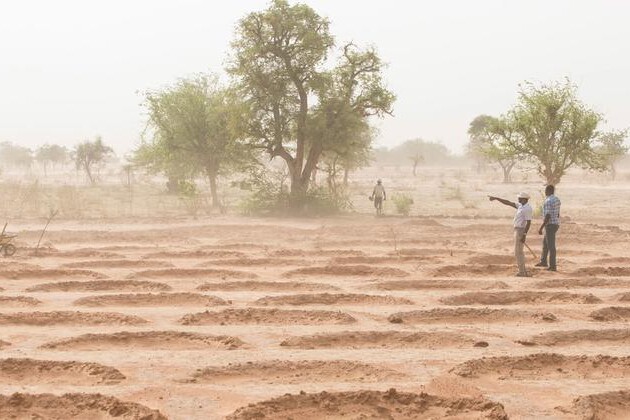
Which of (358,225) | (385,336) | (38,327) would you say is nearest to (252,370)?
(385,336)

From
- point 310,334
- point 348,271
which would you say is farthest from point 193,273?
point 310,334

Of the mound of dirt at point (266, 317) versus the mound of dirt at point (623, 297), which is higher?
the mound of dirt at point (623, 297)

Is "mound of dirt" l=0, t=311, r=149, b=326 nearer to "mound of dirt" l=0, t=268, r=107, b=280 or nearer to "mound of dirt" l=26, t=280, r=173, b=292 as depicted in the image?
"mound of dirt" l=26, t=280, r=173, b=292

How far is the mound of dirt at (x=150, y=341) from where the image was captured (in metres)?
7.00

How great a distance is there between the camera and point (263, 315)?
835cm

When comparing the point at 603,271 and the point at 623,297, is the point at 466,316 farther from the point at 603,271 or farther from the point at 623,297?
the point at 603,271

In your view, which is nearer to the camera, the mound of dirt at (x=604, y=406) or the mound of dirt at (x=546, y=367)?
the mound of dirt at (x=604, y=406)

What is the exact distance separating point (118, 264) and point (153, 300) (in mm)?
3302

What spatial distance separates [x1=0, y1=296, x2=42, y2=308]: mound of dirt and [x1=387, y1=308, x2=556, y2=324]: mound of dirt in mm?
4474

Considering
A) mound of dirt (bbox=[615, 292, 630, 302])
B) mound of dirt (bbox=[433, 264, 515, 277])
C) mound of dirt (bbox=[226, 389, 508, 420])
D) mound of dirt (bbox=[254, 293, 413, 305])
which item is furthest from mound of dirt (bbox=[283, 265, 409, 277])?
mound of dirt (bbox=[226, 389, 508, 420])

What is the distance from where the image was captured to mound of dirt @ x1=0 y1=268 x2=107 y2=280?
36.3ft

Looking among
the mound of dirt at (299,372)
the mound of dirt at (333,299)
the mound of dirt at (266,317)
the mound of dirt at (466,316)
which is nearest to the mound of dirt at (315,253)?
the mound of dirt at (333,299)

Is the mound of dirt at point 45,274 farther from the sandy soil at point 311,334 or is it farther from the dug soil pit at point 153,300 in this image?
the dug soil pit at point 153,300

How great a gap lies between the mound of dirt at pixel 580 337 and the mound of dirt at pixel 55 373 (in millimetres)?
4144
